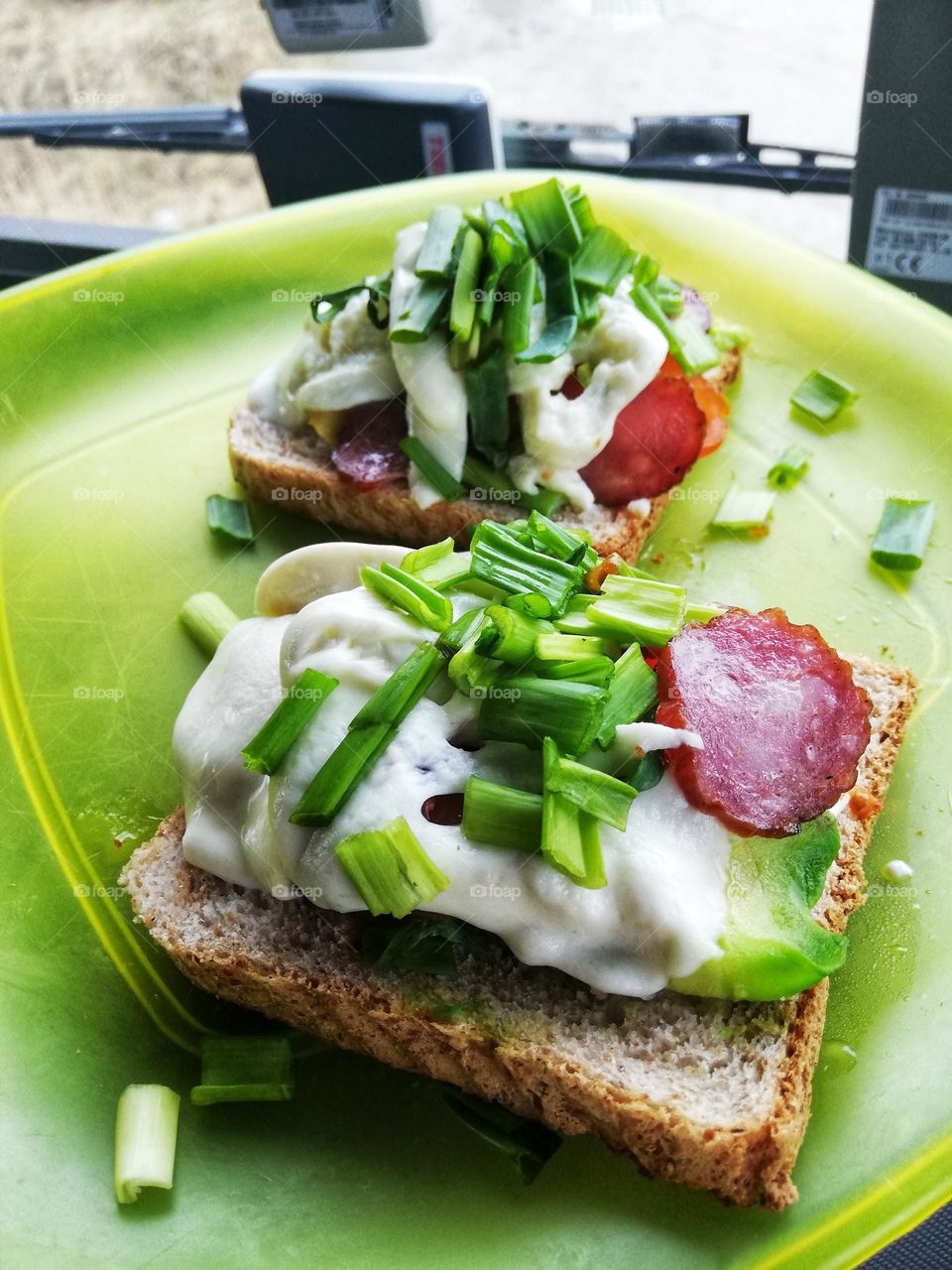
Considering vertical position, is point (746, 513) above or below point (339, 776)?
below

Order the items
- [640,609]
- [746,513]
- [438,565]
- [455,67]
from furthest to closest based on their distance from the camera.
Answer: [455,67]
[746,513]
[438,565]
[640,609]

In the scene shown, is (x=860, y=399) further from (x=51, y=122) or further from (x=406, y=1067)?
(x=51, y=122)

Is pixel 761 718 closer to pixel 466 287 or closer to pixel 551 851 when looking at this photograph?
pixel 551 851

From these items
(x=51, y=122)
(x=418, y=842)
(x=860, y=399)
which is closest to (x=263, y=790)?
(x=418, y=842)

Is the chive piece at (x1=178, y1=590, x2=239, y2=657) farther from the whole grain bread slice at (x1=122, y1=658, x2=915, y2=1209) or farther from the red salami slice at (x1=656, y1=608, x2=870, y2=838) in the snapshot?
the red salami slice at (x1=656, y1=608, x2=870, y2=838)

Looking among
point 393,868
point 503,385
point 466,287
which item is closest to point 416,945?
point 393,868

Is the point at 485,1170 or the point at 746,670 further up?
the point at 746,670

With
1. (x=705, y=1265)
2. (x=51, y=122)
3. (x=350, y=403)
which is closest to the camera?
(x=705, y=1265)
